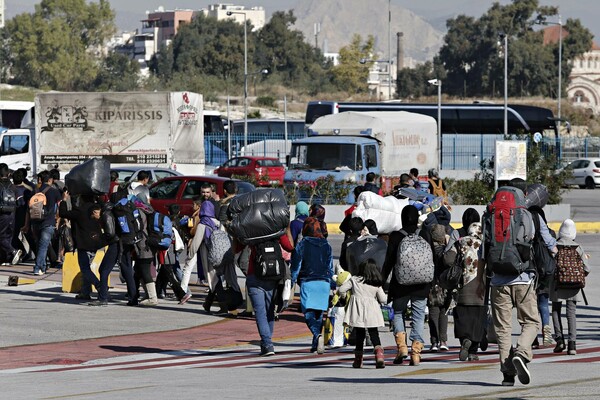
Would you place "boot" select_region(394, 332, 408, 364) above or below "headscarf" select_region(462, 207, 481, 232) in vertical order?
below

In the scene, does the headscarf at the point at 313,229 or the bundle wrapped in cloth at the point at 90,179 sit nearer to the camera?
the headscarf at the point at 313,229

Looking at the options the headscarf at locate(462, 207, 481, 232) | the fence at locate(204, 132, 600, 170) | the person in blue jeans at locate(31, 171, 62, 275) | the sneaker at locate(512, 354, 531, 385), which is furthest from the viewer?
the fence at locate(204, 132, 600, 170)

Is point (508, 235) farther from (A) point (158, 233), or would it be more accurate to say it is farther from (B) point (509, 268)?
(A) point (158, 233)

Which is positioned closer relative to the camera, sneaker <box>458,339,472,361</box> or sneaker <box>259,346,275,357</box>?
sneaker <box>458,339,472,361</box>

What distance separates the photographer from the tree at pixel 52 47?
132375 millimetres

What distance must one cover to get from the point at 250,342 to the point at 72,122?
2684 cm

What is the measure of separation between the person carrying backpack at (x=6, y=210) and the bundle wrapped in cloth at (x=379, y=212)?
7.82 metres

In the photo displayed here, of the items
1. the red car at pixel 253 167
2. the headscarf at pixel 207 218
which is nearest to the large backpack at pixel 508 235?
the headscarf at pixel 207 218

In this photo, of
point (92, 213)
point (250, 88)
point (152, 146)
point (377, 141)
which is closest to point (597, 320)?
point (92, 213)

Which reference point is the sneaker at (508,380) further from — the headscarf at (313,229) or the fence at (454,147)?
the fence at (454,147)

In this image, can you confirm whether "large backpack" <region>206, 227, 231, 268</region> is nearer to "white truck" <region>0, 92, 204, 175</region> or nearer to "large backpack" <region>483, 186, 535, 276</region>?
"large backpack" <region>483, 186, 535, 276</region>

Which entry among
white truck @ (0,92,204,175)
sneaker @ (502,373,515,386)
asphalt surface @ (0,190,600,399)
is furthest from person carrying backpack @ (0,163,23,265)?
white truck @ (0,92,204,175)

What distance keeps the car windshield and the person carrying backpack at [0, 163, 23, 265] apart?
610 cm

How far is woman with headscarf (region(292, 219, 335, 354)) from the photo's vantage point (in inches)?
556
